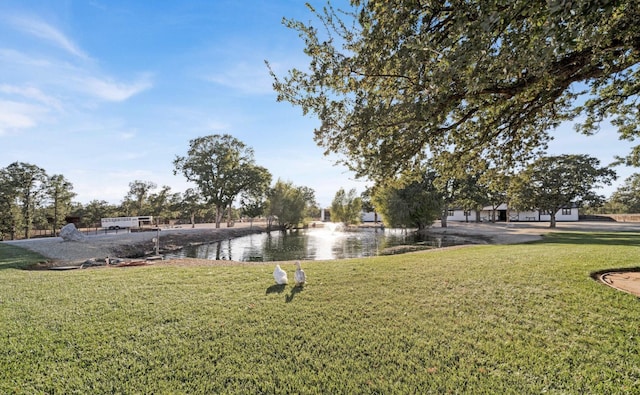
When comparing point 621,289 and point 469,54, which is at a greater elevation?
point 469,54

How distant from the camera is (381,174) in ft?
20.5

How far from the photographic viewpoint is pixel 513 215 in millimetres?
60375

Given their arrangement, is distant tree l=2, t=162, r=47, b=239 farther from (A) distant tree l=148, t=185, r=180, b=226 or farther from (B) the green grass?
(B) the green grass

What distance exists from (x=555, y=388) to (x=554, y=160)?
40833 millimetres

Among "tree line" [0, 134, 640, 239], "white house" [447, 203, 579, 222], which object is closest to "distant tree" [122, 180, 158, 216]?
"tree line" [0, 134, 640, 239]

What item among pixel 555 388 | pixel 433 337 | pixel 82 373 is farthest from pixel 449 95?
pixel 82 373

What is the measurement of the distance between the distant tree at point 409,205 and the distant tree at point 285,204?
15.3 meters

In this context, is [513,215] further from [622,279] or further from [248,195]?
[622,279]

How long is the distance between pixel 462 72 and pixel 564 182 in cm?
3983

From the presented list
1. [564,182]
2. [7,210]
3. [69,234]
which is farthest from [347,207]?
[7,210]

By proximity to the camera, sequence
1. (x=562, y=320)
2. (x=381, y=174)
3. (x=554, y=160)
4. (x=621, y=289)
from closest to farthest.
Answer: (x=562, y=320)
(x=621, y=289)
(x=381, y=174)
(x=554, y=160)

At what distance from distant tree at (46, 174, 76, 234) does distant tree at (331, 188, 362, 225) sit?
118 ft

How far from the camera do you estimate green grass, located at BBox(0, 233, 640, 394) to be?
3320 millimetres

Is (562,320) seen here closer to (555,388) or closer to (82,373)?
(555,388)
